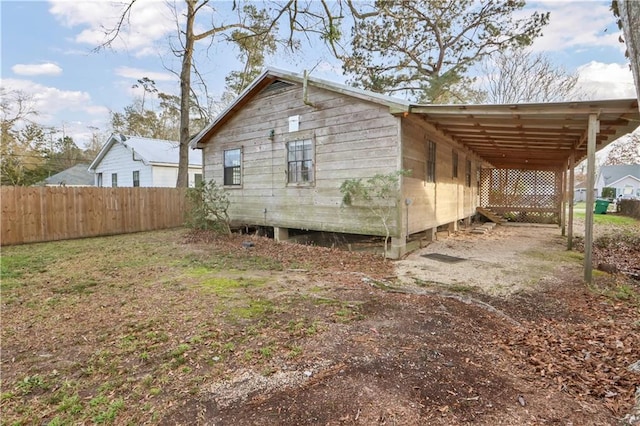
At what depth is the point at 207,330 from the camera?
3242 mm

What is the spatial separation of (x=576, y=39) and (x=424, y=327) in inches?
555

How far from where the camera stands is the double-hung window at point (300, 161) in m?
8.13

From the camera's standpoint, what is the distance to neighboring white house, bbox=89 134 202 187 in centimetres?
1789

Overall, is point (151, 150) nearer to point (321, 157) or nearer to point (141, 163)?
point (141, 163)

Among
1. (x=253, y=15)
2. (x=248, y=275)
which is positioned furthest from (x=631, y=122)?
(x=253, y=15)

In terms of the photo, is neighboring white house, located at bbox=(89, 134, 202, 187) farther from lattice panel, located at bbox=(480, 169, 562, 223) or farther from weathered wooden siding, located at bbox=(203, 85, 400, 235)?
lattice panel, located at bbox=(480, 169, 562, 223)

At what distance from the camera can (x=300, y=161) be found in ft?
27.5

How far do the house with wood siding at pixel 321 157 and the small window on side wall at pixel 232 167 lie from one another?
0.03m

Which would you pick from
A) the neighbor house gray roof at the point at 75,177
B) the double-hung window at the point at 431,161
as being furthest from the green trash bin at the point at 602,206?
the neighbor house gray roof at the point at 75,177

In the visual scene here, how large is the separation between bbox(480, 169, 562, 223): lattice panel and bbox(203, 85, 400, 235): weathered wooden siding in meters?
10.7

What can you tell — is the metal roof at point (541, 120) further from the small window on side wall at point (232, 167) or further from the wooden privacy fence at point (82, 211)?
the wooden privacy fence at point (82, 211)

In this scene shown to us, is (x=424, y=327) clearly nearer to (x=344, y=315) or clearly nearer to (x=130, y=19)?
(x=344, y=315)

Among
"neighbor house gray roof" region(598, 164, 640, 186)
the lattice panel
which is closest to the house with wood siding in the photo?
the lattice panel

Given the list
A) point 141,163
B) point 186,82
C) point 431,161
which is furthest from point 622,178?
point 141,163
